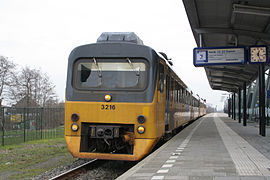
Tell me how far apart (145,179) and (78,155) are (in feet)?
9.76

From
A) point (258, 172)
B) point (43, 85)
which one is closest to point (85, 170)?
point (258, 172)

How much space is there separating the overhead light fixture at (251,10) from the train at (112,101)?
18.3ft

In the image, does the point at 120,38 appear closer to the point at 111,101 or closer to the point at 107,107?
the point at 111,101

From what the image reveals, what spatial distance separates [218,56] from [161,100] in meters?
7.99

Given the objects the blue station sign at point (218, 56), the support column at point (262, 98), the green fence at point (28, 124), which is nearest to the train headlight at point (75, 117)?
the green fence at point (28, 124)

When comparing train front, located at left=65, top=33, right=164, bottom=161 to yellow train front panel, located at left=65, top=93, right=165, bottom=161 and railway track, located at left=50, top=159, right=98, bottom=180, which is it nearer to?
yellow train front panel, located at left=65, top=93, right=165, bottom=161

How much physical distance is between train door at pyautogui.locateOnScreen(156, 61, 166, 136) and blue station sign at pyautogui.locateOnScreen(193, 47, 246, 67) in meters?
7.33

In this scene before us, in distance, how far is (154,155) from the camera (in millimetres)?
9117

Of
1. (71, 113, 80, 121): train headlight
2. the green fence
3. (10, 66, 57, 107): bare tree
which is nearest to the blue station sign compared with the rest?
the green fence

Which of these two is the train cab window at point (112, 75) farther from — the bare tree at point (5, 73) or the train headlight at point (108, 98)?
the bare tree at point (5, 73)

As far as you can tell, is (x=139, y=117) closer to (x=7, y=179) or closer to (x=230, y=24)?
(x=7, y=179)

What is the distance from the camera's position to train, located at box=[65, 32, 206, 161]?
8.51 m

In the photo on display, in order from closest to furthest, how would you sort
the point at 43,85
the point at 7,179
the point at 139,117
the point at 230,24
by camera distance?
the point at 139,117
the point at 7,179
the point at 230,24
the point at 43,85

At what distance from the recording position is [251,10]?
517 inches
